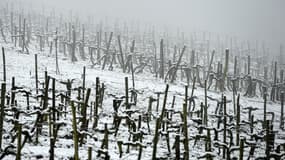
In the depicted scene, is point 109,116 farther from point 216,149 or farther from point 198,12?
point 198,12

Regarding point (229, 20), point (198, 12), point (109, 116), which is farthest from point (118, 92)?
point (198, 12)

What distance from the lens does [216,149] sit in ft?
33.6

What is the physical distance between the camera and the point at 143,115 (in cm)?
1271

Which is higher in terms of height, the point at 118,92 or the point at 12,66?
the point at 12,66

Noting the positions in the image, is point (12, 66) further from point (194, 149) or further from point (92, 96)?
point (194, 149)

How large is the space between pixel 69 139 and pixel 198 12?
197 meters

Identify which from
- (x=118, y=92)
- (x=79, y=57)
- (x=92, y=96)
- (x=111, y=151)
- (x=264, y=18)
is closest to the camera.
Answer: (x=111, y=151)

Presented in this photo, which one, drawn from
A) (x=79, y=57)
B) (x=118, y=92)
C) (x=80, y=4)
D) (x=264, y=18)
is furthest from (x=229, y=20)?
(x=118, y=92)

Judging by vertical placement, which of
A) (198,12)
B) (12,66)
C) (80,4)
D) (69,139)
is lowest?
(69,139)

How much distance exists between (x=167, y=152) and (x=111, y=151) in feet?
5.91

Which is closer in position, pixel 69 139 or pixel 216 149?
pixel 69 139

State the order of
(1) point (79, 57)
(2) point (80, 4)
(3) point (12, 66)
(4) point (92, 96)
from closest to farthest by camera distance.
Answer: (4) point (92, 96), (3) point (12, 66), (1) point (79, 57), (2) point (80, 4)

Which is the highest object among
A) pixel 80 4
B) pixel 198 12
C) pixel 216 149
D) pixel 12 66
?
pixel 198 12

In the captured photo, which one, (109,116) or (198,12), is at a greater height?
(198,12)
